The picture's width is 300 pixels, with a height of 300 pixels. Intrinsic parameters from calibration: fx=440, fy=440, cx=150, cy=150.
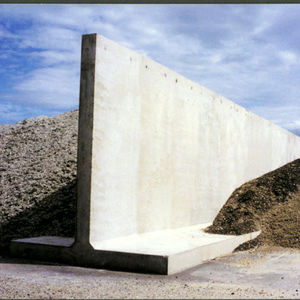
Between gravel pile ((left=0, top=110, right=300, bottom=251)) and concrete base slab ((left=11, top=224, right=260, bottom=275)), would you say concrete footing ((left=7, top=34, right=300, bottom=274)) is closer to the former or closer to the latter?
concrete base slab ((left=11, top=224, right=260, bottom=275))

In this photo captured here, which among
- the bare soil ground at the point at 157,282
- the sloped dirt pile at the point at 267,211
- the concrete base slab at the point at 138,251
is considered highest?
the sloped dirt pile at the point at 267,211

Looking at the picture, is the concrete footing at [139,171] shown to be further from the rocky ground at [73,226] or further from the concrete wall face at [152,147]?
the rocky ground at [73,226]

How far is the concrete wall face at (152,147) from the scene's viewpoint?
5.88 m

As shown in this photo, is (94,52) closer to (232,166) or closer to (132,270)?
(132,270)

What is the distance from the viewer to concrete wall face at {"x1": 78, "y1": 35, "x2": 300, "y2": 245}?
19.3ft

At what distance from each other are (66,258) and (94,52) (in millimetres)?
2738

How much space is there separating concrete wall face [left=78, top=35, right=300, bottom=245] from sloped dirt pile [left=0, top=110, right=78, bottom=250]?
5.27 feet

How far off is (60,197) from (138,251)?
3.52 m

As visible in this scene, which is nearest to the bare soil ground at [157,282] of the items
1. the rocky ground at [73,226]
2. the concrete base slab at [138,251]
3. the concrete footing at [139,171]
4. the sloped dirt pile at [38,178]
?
the rocky ground at [73,226]

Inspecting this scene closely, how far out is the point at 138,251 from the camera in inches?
211

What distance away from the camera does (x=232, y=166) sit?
1048 cm

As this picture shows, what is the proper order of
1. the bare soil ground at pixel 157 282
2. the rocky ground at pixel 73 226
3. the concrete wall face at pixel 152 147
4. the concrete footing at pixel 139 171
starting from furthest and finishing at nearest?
the concrete wall face at pixel 152 147 → the concrete footing at pixel 139 171 → the rocky ground at pixel 73 226 → the bare soil ground at pixel 157 282

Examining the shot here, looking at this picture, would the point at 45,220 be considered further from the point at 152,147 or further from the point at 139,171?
the point at 152,147

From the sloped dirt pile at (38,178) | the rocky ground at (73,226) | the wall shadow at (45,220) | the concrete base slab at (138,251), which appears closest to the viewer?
the rocky ground at (73,226)
